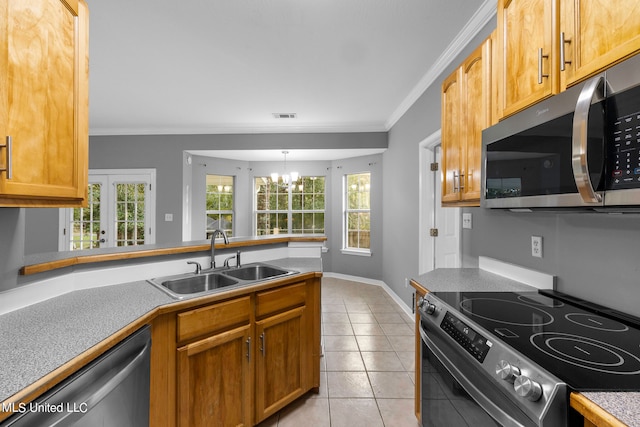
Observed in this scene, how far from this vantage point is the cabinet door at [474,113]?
157cm

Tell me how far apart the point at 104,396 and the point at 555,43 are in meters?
2.03

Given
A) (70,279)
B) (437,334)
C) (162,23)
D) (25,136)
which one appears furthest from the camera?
(162,23)

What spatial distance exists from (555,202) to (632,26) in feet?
1.80

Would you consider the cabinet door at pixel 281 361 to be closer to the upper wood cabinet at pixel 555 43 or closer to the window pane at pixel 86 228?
the upper wood cabinet at pixel 555 43

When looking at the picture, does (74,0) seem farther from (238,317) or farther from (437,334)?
(437,334)

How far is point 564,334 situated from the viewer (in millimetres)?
1007

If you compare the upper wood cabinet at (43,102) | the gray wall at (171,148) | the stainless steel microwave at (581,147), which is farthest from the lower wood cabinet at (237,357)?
the gray wall at (171,148)

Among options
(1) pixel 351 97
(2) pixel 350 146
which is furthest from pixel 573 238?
(2) pixel 350 146

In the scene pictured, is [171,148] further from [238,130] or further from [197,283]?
[197,283]

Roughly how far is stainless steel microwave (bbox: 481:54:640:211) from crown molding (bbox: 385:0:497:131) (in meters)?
1.23

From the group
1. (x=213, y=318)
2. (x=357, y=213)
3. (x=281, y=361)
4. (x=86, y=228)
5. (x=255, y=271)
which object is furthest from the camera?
(x=357, y=213)

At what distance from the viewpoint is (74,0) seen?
1.21 meters

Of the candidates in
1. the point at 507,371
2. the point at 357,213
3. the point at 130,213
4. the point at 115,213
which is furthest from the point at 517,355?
the point at 115,213

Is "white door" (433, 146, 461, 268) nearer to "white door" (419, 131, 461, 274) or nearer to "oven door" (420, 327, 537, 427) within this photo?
"white door" (419, 131, 461, 274)
